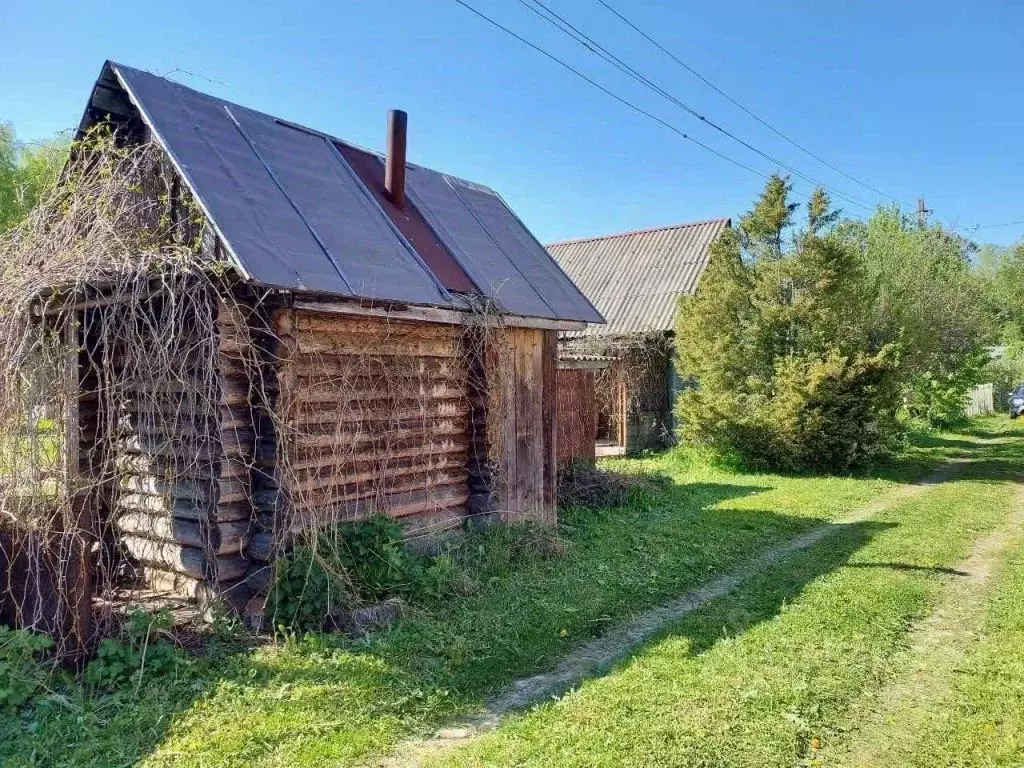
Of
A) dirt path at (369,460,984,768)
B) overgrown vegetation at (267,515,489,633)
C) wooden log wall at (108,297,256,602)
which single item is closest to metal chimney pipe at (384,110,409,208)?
wooden log wall at (108,297,256,602)

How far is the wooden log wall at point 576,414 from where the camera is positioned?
41.6 ft

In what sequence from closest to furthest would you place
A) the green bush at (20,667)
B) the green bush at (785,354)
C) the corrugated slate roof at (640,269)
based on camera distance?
the green bush at (20,667)
the green bush at (785,354)
the corrugated slate roof at (640,269)

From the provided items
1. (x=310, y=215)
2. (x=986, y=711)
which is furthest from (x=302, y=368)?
(x=986, y=711)

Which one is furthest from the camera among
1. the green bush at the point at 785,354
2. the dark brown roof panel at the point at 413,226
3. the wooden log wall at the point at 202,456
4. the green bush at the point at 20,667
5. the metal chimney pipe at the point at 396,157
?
the green bush at the point at 785,354

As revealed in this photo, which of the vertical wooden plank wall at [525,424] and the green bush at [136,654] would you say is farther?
the vertical wooden plank wall at [525,424]

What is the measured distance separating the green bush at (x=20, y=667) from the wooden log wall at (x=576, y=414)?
335 inches

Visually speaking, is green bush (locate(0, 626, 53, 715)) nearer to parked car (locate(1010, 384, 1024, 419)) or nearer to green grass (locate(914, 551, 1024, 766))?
green grass (locate(914, 551, 1024, 766))

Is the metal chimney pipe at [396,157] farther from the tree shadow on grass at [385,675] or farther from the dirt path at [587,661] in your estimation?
the dirt path at [587,661]

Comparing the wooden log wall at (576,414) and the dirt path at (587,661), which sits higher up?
the wooden log wall at (576,414)

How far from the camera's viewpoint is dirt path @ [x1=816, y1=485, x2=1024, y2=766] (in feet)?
12.8

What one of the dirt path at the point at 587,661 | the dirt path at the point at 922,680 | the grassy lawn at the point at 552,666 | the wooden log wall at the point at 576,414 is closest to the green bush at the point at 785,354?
the wooden log wall at the point at 576,414

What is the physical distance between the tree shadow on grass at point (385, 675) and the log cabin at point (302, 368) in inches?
43.6

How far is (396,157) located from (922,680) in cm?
725

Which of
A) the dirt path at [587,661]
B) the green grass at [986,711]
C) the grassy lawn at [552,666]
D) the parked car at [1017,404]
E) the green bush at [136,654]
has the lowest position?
the green grass at [986,711]
